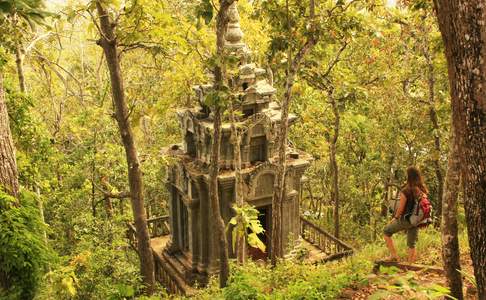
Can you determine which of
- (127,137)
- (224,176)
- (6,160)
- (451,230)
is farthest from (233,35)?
(451,230)

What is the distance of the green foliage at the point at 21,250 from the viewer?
6.79 m

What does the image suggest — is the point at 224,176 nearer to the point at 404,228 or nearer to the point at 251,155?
the point at 251,155

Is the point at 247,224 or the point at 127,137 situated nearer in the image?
the point at 247,224

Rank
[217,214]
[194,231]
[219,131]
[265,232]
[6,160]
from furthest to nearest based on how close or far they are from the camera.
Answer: [265,232] < [194,231] < [217,214] < [219,131] < [6,160]

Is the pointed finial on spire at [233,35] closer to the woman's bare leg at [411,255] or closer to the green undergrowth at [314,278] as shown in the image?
the green undergrowth at [314,278]

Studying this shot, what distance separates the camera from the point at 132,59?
23938 mm

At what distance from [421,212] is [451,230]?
196 centimetres

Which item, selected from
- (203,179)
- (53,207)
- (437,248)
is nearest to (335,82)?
(203,179)

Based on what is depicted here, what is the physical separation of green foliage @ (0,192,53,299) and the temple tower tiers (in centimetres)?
658

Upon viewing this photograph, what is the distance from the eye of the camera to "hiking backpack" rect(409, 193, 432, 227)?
26.4 feet

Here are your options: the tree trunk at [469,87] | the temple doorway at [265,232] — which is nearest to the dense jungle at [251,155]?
the tree trunk at [469,87]

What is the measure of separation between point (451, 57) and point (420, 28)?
10.7m

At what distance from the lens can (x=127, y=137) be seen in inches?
384

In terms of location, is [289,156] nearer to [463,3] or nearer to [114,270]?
[114,270]
